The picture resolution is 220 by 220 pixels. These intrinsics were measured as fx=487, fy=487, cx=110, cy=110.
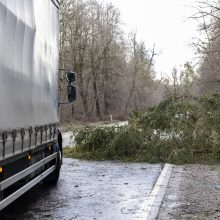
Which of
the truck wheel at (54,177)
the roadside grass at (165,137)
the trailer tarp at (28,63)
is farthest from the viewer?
the roadside grass at (165,137)

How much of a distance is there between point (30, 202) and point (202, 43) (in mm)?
31868

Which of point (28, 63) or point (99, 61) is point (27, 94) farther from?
point (99, 61)

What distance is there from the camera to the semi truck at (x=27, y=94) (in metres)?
6.09

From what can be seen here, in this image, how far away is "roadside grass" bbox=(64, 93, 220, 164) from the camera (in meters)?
15.3

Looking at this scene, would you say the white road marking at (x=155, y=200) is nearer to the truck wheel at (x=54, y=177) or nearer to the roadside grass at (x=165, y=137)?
the truck wheel at (x=54, y=177)

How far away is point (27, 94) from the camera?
24.1ft

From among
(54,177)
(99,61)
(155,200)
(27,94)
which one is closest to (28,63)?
(27,94)

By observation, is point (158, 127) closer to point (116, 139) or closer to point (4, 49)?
point (116, 139)

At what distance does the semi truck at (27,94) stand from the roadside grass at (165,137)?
18.4 ft

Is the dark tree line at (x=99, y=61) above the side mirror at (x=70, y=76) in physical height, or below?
above

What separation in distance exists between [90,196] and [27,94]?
289 centimetres

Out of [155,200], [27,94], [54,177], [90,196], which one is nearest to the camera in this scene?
[27,94]

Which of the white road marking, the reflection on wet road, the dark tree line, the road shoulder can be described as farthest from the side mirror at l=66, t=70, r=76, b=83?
the dark tree line

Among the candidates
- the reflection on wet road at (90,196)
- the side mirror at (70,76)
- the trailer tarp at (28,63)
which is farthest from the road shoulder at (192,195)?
the side mirror at (70,76)
